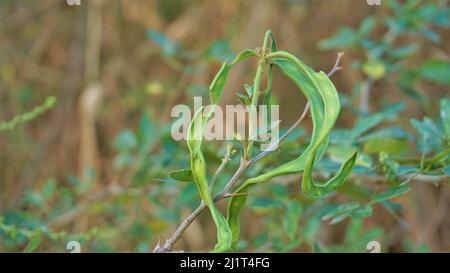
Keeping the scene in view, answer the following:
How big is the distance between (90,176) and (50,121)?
702mm

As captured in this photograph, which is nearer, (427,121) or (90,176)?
(427,121)

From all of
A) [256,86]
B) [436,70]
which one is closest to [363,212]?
[256,86]

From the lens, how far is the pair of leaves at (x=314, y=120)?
1.70 feet

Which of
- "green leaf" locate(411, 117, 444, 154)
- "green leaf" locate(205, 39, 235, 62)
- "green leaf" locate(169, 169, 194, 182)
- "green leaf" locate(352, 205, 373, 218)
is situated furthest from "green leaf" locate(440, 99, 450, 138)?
"green leaf" locate(205, 39, 235, 62)

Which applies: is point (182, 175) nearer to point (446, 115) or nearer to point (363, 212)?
point (363, 212)

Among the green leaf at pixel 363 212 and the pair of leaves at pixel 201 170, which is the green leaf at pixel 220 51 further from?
the pair of leaves at pixel 201 170

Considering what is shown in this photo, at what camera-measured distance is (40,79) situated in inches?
75.9

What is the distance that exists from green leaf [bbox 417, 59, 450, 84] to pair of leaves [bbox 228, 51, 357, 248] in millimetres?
655

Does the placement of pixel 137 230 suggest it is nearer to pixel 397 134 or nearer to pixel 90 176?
pixel 90 176

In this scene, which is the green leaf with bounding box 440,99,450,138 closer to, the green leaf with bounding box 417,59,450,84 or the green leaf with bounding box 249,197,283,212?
the green leaf with bounding box 249,197,283,212

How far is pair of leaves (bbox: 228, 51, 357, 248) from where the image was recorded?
52 cm

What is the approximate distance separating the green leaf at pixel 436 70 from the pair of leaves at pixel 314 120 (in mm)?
655
